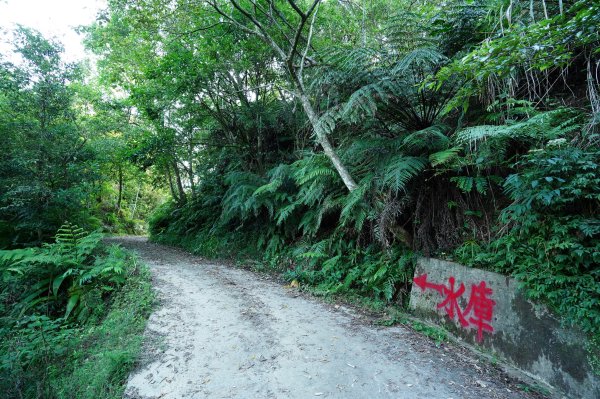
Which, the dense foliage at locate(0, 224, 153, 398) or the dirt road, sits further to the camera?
the dense foliage at locate(0, 224, 153, 398)

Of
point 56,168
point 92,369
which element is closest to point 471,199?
point 92,369

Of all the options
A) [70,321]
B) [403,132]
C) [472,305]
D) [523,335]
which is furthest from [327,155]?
[70,321]

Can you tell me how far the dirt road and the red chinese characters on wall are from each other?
0.36 meters

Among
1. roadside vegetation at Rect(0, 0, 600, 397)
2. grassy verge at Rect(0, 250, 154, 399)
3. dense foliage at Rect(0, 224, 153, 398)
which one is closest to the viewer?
roadside vegetation at Rect(0, 0, 600, 397)

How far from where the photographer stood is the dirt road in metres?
2.59

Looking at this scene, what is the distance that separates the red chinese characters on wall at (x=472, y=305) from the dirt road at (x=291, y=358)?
14.0 inches

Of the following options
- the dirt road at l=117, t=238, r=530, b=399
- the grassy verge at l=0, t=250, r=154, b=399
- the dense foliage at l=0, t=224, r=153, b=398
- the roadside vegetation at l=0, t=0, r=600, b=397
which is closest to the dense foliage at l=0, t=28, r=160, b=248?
the roadside vegetation at l=0, t=0, r=600, b=397

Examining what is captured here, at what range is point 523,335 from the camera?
2803 millimetres

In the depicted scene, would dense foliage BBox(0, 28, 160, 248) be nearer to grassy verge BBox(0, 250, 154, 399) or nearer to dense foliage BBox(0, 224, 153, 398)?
dense foliage BBox(0, 224, 153, 398)

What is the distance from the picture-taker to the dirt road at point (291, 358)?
259 cm

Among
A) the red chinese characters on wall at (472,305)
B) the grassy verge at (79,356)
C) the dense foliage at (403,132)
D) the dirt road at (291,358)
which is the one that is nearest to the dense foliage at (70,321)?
the grassy verge at (79,356)

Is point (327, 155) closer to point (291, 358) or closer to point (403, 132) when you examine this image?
point (403, 132)

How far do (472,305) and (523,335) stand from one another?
0.55 m

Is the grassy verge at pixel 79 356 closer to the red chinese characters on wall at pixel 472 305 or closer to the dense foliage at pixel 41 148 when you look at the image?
the red chinese characters on wall at pixel 472 305
